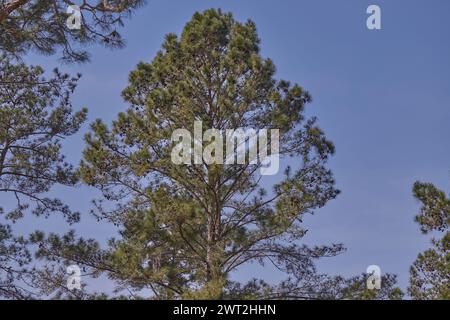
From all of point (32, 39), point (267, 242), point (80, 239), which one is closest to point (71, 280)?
point (80, 239)

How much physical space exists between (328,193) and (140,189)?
417cm

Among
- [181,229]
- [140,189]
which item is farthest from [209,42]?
[181,229]

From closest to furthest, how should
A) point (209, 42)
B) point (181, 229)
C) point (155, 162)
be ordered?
point (181, 229) → point (155, 162) → point (209, 42)

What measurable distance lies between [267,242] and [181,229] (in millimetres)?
2313

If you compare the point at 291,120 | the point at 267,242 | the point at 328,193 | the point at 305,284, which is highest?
the point at 291,120

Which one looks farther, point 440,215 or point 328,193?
point 328,193

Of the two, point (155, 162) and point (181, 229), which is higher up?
point (155, 162)

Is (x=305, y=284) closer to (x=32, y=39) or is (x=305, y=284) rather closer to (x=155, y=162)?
(x=155, y=162)

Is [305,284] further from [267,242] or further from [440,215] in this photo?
[440,215]

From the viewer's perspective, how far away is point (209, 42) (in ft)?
45.2

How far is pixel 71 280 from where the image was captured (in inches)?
509

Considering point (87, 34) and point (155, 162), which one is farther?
point (155, 162)

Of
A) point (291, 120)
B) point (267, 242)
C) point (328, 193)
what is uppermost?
point (291, 120)

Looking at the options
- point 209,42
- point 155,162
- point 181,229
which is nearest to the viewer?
point 181,229
